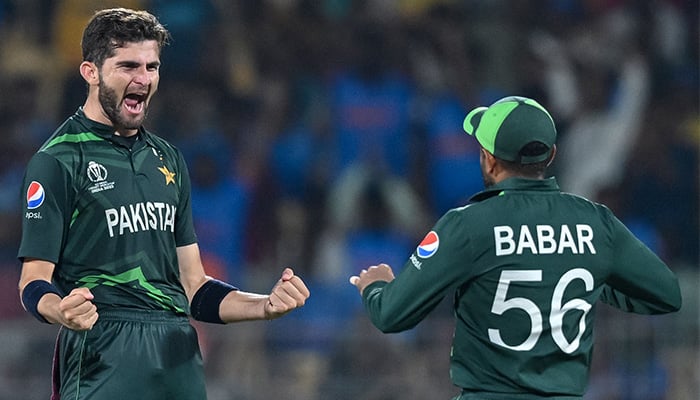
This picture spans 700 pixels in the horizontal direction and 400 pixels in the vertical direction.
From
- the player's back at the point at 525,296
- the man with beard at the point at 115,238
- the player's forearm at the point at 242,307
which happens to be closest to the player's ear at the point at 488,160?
the player's back at the point at 525,296

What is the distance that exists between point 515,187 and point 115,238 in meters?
1.51

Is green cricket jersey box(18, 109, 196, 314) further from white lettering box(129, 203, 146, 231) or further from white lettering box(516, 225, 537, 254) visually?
white lettering box(516, 225, 537, 254)

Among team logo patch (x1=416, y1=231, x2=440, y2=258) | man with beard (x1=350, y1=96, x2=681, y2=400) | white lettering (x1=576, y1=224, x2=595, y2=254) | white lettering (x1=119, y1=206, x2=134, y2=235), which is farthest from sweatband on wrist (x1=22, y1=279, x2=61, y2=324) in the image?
white lettering (x1=576, y1=224, x2=595, y2=254)

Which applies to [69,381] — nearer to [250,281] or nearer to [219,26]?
[250,281]

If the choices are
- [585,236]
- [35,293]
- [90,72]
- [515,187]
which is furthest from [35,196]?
[585,236]

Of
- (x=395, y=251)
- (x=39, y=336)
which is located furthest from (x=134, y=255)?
(x=395, y=251)

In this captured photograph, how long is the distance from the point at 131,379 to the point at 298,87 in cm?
665

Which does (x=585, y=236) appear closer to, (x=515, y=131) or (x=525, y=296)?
(x=525, y=296)

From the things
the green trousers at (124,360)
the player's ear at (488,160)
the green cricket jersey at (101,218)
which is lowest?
the green trousers at (124,360)

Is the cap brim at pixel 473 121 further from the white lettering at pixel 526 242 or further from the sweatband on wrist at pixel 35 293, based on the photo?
the sweatband on wrist at pixel 35 293

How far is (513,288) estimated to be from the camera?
4.99 meters

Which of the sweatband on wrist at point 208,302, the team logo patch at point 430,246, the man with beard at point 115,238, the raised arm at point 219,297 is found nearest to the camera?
the team logo patch at point 430,246

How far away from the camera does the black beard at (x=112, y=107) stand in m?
5.24

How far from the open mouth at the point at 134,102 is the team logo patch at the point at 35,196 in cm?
47
